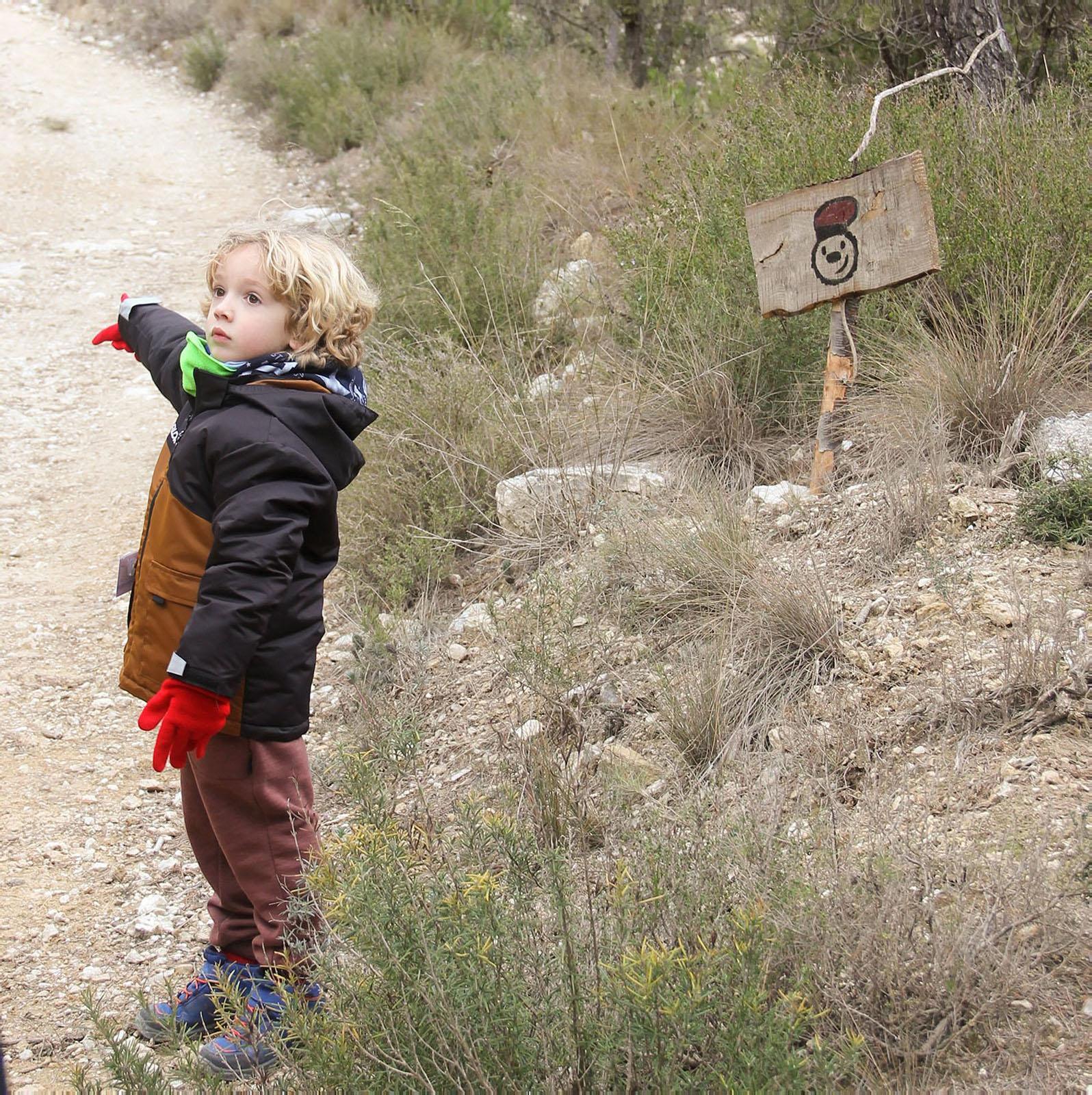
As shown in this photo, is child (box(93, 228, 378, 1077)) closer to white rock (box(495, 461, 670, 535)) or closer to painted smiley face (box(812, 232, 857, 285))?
white rock (box(495, 461, 670, 535))

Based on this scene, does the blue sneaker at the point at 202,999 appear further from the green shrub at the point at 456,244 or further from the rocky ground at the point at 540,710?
the green shrub at the point at 456,244

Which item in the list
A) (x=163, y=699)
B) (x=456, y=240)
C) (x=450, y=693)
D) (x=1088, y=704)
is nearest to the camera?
(x=163, y=699)

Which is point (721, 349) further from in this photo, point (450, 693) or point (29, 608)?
point (29, 608)

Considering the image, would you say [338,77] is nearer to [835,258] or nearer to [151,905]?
[835,258]

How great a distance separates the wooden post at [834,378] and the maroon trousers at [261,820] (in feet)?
6.84

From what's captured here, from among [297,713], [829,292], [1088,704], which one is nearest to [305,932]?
[297,713]

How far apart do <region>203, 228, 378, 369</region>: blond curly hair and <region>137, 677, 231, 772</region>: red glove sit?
2.29 ft

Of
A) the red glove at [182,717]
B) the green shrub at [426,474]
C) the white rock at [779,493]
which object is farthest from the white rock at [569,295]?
the red glove at [182,717]

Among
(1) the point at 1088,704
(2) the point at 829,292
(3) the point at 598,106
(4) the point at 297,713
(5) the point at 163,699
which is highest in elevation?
(3) the point at 598,106

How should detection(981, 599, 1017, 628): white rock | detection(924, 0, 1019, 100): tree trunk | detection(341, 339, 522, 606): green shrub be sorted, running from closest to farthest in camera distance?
detection(981, 599, 1017, 628): white rock → detection(341, 339, 522, 606): green shrub → detection(924, 0, 1019, 100): tree trunk

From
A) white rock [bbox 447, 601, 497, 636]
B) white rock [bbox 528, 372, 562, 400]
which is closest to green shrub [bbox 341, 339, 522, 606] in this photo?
white rock [bbox 528, 372, 562, 400]

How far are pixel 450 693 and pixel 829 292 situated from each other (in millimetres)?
1726

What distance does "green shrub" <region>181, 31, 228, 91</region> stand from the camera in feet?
40.9

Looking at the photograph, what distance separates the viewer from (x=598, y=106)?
25.6ft
